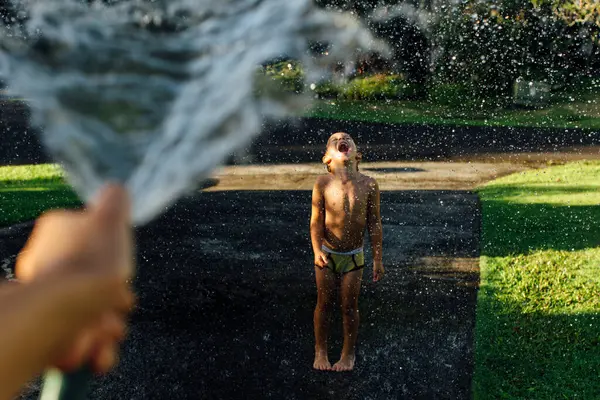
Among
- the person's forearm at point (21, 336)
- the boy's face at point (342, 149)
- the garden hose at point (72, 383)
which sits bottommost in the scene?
the boy's face at point (342, 149)

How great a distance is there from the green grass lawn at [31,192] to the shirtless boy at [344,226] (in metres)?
4.99

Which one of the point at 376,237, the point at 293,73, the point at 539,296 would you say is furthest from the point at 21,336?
the point at 293,73

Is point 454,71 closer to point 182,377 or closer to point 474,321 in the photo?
point 474,321

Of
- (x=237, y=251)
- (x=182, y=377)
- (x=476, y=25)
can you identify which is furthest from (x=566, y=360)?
(x=476, y=25)

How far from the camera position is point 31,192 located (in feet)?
34.5

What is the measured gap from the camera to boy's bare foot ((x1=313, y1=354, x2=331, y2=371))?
17.1ft

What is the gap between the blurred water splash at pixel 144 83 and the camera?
142 cm

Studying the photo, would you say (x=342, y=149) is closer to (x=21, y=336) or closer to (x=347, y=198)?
(x=347, y=198)

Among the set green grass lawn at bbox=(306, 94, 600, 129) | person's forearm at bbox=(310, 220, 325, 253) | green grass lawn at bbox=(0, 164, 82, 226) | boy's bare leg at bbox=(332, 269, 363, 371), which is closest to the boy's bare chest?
person's forearm at bbox=(310, 220, 325, 253)

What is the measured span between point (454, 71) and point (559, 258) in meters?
13.5

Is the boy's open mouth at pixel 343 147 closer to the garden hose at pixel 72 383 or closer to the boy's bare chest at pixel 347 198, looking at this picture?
the boy's bare chest at pixel 347 198

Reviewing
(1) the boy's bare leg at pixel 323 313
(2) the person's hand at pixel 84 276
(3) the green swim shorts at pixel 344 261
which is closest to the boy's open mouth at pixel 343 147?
(3) the green swim shorts at pixel 344 261

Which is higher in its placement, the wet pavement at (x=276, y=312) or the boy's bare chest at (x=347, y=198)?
the boy's bare chest at (x=347, y=198)

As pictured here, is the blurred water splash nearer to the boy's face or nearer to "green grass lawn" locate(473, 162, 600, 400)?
the boy's face
